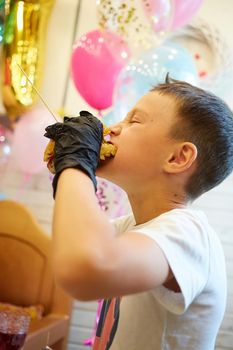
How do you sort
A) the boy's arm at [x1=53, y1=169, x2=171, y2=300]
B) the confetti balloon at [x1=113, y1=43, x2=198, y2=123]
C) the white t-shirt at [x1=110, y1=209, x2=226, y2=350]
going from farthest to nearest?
the confetti balloon at [x1=113, y1=43, x2=198, y2=123] < the white t-shirt at [x1=110, y1=209, x2=226, y2=350] < the boy's arm at [x1=53, y1=169, x2=171, y2=300]

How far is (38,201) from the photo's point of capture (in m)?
2.46

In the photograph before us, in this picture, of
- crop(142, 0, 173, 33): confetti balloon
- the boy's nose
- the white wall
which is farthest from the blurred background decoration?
the boy's nose

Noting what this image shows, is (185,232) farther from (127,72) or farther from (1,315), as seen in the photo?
(127,72)

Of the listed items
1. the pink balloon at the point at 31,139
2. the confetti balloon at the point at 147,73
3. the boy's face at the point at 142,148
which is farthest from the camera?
the pink balloon at the point at 31,139

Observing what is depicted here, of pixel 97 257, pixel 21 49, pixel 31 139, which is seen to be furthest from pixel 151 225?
pixel 21 49

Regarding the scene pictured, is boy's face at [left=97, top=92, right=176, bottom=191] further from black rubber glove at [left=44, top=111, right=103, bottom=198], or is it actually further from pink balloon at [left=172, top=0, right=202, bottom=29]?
pink balloon at [left=172, top=0, right=202, bottom=29]

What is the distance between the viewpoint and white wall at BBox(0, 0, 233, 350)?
7.18ft

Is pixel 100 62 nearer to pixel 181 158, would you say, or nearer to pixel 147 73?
pixel 147 73

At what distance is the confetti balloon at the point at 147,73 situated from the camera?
1.83 m

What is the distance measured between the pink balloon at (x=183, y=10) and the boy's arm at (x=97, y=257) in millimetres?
1469

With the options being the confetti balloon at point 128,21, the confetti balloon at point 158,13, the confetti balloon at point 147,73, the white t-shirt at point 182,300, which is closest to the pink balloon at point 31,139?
the confetti balloon at point 147,73

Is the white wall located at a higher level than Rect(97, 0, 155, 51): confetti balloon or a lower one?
lower

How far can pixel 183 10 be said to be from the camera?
6.43 feet

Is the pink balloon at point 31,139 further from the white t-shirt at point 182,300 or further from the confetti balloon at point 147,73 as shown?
the white t-shirt at point 182,300
